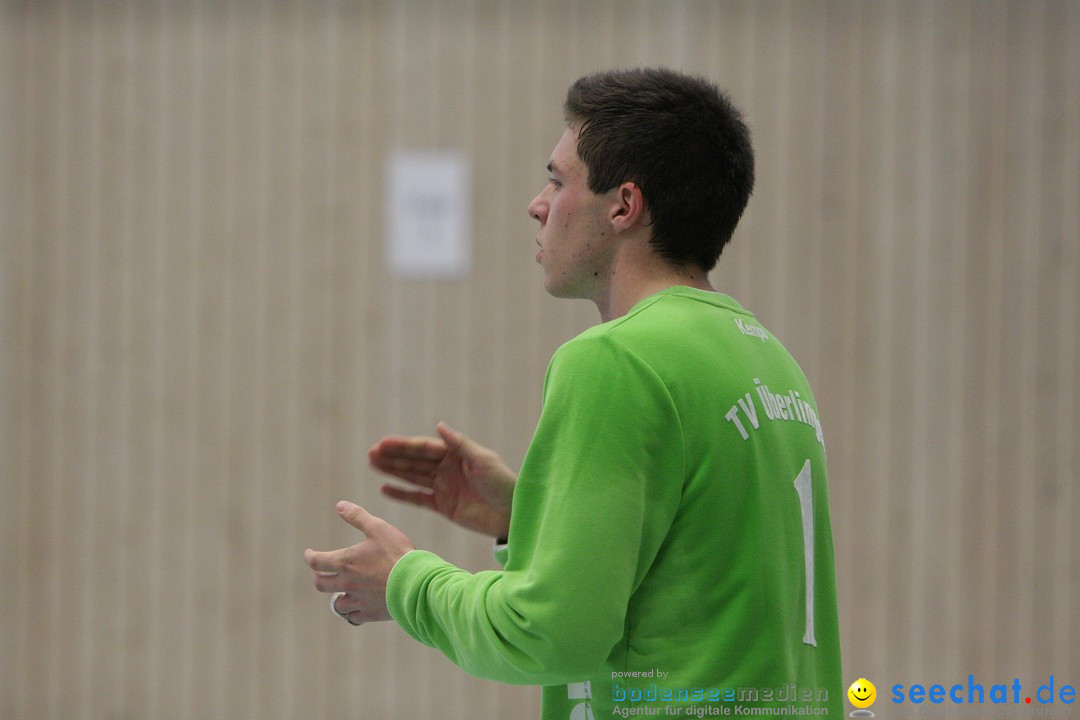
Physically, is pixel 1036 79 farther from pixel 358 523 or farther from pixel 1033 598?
pixel 358 523

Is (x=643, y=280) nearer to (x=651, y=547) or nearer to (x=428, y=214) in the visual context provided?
(x=651, y=547)

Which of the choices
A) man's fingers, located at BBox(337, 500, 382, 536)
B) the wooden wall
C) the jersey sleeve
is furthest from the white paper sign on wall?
the jersey sleeve

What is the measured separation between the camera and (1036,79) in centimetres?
329

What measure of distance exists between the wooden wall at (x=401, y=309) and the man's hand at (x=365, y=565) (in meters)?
2.00

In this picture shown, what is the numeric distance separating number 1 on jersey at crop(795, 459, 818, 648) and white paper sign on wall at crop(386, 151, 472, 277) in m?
2.20

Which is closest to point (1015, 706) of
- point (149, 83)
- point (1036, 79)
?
point (1036, 79)

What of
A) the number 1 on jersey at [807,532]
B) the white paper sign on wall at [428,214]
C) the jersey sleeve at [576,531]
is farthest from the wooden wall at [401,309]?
the jersey sleeve at [576,531]

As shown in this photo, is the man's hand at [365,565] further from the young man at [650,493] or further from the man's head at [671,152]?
the man's head at [671,152]

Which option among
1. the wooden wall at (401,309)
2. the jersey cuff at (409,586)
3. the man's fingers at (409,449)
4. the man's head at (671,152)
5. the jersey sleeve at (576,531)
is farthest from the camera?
the wooden wall at (401,309)

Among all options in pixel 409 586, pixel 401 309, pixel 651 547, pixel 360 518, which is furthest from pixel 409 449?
pixel 401 309

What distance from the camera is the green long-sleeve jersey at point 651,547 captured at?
37.5 inches

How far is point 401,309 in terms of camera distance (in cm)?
321

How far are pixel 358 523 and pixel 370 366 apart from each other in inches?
81.3

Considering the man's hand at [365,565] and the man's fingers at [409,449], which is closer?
the man's hand at [365,565]
